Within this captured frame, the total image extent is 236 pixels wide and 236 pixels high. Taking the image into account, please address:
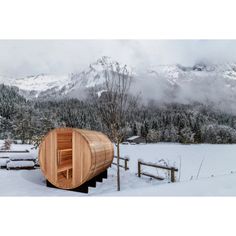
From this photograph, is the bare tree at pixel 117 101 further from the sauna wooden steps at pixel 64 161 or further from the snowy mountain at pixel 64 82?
the sauna wooden steps at pixel 64 161

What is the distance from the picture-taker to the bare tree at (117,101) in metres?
6.88

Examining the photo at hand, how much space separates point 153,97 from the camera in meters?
8.09

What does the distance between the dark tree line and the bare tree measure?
1.18 ft

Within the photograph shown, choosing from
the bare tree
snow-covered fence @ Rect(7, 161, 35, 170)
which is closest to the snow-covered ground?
snow-covered fence @ Rect(7, 161, 35, 170)

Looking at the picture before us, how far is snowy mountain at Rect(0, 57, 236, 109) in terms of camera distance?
7449 millimetres

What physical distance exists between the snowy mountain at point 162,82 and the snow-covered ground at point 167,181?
57.7 inches

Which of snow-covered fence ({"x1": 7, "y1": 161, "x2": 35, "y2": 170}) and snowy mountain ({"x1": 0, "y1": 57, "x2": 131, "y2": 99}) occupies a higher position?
snowy mountain ({"x1": 0, "y1": 57, "x2": 131, "y2": 99})

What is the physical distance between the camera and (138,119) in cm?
827

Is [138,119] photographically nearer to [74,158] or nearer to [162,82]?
[162,82]

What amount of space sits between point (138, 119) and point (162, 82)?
4.17 feet

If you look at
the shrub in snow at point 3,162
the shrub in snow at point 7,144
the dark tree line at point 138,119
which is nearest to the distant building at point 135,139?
the dark tree line at point 138,119

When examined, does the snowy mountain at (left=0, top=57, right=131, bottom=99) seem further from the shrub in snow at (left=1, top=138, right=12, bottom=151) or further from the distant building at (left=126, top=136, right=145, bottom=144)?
the distant building at (left=126, top=136, right=145, bottom=144)
